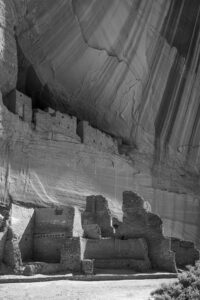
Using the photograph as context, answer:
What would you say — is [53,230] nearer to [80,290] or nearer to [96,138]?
[80,290]

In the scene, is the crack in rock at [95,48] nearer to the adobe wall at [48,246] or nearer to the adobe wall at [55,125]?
the adobe wall at [55,125]

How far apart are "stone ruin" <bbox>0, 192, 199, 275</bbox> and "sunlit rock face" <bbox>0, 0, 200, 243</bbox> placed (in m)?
1.96

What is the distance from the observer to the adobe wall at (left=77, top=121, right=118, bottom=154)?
22469 mm

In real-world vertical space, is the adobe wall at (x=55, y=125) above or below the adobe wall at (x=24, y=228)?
above

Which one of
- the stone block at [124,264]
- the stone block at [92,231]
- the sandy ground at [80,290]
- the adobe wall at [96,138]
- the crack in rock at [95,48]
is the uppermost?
the crack in rock at [95,48]


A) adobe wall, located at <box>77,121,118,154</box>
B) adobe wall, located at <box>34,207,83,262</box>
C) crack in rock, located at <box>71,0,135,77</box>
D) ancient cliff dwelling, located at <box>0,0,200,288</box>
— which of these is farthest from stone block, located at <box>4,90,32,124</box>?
adobe wall, located at <box>34,207,83,262</box>

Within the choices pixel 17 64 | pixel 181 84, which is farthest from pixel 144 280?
pixel 181 84

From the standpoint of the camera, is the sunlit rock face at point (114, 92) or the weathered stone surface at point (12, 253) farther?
the sunlit rock face at point (114, 92)

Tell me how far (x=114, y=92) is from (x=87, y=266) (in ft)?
31.4

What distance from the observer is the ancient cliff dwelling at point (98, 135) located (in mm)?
16828

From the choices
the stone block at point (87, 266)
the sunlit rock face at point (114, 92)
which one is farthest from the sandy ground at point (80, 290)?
the sunlit rock face at point (114, 92)

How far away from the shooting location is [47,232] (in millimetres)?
17062

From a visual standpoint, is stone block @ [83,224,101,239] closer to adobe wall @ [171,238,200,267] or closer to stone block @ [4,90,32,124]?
adobe wall @ [171,238,200,267]

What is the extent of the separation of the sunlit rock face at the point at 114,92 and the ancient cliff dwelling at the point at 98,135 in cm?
5
